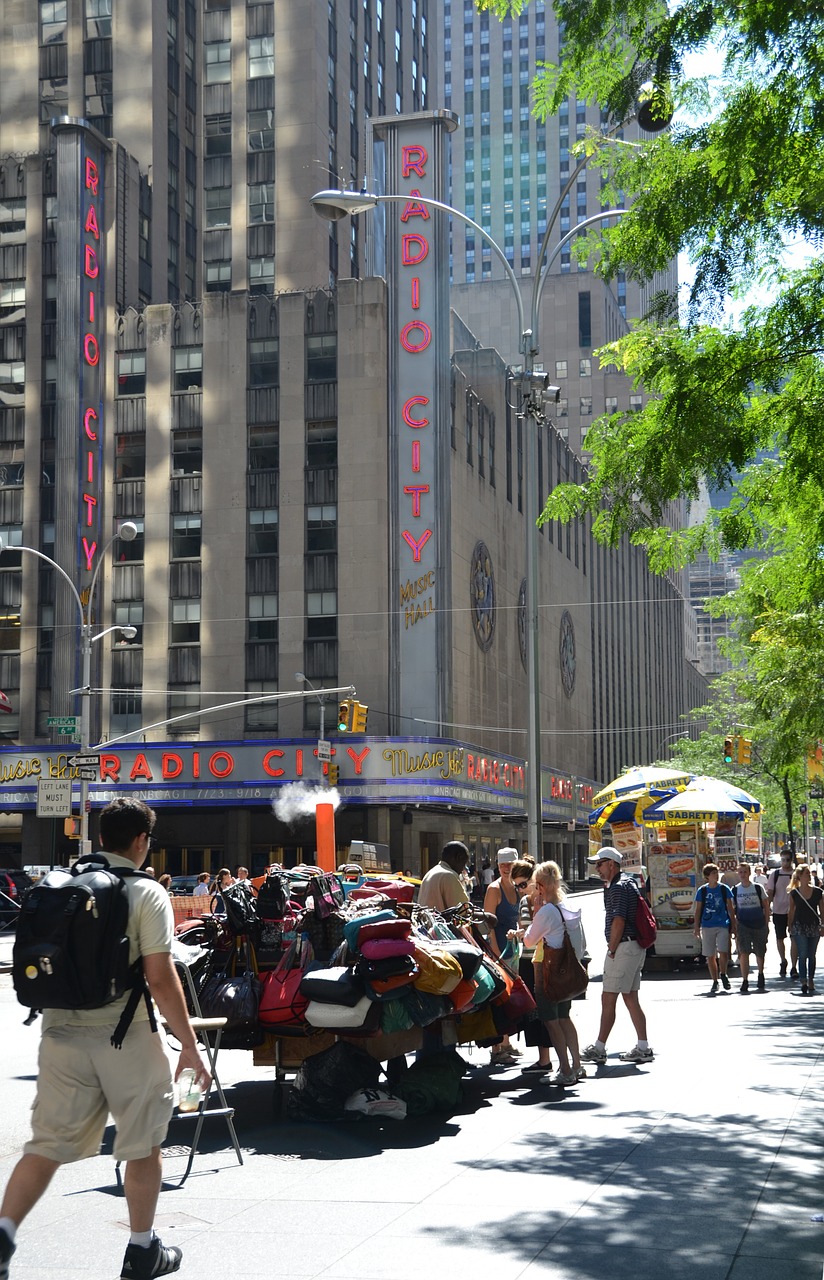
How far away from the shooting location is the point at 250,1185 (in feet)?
26.9

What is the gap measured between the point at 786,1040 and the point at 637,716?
97.6m

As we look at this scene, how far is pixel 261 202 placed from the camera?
73375mm

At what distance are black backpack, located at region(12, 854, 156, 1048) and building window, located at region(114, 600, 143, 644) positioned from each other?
54014mm

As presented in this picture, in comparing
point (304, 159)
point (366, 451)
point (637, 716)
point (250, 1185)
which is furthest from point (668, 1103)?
point (637, 716)

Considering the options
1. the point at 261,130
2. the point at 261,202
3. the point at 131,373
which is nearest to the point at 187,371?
the point at 131,373

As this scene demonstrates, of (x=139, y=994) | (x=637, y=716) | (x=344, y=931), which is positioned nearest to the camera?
(x=139, y=994)

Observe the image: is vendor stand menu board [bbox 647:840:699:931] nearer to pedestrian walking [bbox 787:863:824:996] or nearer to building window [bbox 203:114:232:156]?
pedestrian walking [bbox 787:863:824:996]

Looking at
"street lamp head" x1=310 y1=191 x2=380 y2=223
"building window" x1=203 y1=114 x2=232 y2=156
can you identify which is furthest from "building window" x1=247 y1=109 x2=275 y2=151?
"street lamp head" x1=310 y1=191 x2=380 y2=223

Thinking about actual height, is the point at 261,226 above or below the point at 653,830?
above

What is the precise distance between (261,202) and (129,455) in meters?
20.0

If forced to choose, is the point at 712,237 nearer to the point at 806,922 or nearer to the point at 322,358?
the point at 806,922

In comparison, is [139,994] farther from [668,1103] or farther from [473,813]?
[473,813]

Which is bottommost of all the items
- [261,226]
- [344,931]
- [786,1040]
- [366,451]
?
[786,1040]

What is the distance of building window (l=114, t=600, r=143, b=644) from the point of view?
2322 inches
